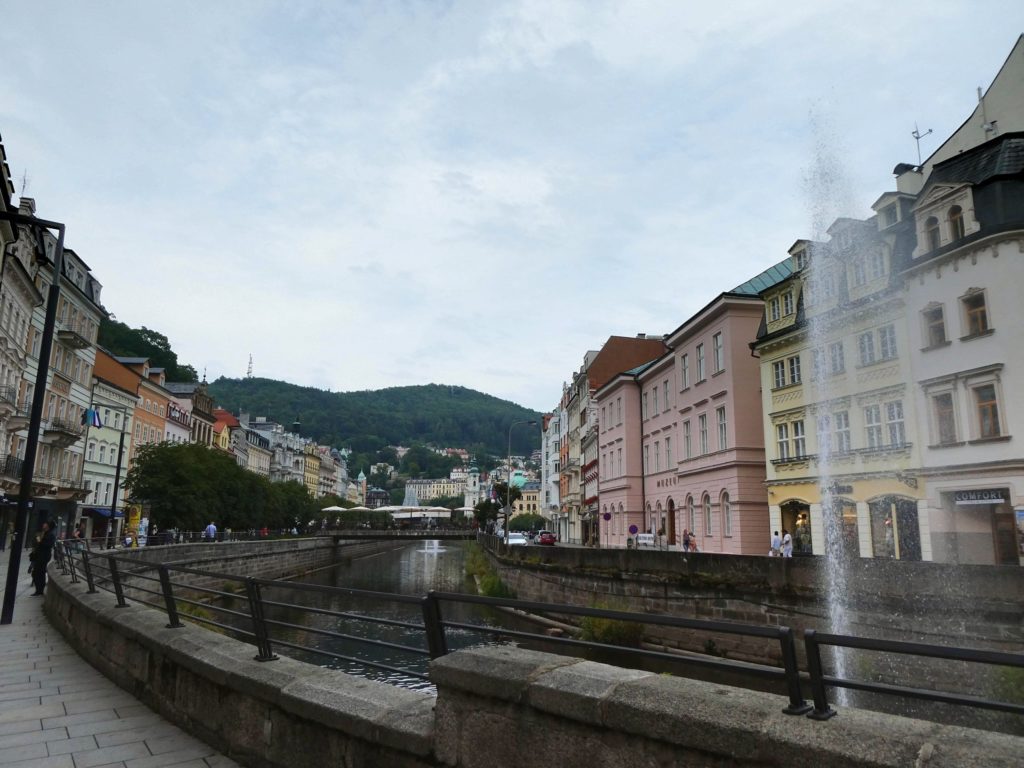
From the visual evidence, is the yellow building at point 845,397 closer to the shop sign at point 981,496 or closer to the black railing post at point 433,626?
the shop sign at point 981,496

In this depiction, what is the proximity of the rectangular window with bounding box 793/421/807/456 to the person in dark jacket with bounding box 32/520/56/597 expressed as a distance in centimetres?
2587

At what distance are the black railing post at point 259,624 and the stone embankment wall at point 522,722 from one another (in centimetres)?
19

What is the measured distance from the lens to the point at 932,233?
23594mm

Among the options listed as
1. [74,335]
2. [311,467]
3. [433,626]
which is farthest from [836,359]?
[311,467]

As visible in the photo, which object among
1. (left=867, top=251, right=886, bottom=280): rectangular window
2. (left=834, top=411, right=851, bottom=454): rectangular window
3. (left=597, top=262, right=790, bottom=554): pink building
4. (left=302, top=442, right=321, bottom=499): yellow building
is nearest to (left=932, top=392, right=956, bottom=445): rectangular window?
(left=834, top=411, right=851, bottom=454): rectangular window

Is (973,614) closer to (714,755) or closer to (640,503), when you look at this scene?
(714,755)

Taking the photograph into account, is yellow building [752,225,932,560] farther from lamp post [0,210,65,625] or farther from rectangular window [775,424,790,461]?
lamp post [0,210,65,625]

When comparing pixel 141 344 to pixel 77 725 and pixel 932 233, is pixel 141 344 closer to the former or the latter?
pixel 932 233

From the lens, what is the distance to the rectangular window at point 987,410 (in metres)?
21.2

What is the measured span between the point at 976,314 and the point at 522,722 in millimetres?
23808

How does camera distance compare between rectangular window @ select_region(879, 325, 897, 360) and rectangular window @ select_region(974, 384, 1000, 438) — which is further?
rectangular window @ select_region(879, 325, 897, 360)

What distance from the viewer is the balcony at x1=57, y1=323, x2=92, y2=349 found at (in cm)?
4362

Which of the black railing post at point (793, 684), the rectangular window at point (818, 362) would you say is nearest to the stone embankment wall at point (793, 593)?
the rectangular window at point (818, 362)

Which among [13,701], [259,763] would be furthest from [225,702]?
[13,701]
